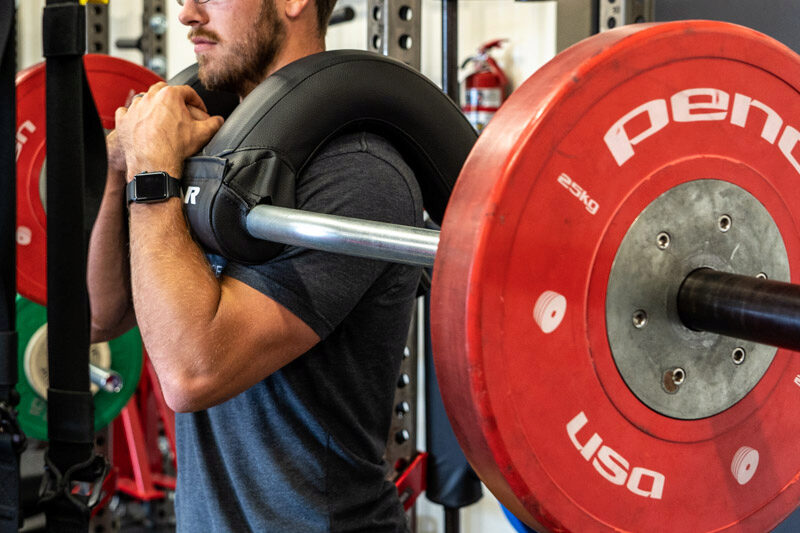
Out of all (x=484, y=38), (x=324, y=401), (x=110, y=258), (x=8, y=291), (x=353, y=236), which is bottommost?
(x=324, y=401)

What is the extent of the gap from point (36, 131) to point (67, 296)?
107cm

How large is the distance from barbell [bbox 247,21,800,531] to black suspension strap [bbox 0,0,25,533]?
41cm

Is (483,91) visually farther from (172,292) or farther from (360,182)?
(172,292)

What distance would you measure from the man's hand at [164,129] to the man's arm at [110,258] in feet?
0.77

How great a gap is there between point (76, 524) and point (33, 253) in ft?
3.39

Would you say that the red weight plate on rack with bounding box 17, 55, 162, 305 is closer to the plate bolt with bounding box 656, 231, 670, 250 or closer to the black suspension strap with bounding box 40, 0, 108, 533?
the black suspension strap with bounding box 40, 0, 108, 533

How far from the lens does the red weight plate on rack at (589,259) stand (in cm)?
62

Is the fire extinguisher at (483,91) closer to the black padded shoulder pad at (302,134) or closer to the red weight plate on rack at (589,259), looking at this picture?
the black padded shoulder pad at (302,134)

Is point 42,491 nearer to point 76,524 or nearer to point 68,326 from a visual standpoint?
point 76,524

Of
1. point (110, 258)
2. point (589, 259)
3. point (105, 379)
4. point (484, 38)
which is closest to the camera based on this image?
point (589, 259)

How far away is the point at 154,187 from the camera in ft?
3.74

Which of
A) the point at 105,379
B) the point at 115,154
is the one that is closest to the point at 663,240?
the point at 115,154

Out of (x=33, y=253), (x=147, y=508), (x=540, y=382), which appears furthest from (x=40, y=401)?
(x=540, y=382)

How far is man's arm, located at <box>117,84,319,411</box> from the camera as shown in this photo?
1.06 metres
